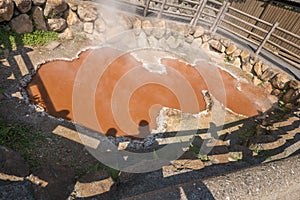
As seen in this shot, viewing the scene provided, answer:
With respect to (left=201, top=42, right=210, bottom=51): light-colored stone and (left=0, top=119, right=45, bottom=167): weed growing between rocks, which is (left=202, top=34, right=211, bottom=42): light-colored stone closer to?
(left=201, top=42, right=210, bottom=51): light-colored stone

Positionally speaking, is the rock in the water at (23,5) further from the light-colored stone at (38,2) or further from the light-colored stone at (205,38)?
the light-colored stone at (205,38)

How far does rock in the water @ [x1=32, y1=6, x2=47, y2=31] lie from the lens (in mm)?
8742

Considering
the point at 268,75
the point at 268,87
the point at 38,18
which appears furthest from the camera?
the point at 268,75

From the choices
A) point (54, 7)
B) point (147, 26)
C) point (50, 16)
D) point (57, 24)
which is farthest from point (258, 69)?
point (50, 16)

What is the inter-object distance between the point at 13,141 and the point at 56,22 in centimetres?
561

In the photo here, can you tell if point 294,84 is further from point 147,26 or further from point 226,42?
point 147,26

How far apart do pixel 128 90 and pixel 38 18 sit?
14.6 ft

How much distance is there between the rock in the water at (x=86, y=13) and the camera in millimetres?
9930

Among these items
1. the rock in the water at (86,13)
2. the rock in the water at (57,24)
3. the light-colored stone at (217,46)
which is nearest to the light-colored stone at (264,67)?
the light-colored stone at (217,46)

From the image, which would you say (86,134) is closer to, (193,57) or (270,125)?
(270,125)

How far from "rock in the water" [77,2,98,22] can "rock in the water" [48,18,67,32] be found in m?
0.84

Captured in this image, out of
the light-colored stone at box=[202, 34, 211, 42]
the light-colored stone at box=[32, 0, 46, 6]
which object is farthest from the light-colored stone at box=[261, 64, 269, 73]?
the light-colored stone at box=[32, 0, 46, 6]

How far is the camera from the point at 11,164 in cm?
395

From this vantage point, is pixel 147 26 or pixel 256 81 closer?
pixel 256 81
